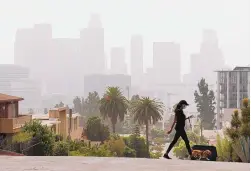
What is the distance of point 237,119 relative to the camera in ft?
50.5

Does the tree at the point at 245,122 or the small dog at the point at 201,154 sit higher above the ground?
the tree at the point at 245,122

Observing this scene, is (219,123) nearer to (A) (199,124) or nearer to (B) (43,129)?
(A) (199,124)

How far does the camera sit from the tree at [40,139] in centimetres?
2522

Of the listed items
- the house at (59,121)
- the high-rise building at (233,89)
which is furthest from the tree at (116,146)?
the high-rise building at (233,89)

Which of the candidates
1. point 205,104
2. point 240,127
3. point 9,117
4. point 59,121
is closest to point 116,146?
point 59,121

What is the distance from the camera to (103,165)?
10258 millimetres

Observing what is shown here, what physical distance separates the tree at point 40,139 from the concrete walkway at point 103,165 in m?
13.9

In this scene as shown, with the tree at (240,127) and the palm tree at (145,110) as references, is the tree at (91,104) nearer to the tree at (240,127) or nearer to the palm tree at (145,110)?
the palm tree at (145,110)

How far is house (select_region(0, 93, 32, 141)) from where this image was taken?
105 feet

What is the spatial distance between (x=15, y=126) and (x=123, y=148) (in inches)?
1310

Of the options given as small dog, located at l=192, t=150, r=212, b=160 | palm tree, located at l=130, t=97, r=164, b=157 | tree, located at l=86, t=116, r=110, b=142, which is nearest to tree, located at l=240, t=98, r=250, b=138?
small dog, located at l=192, t=150, r=212, b=160

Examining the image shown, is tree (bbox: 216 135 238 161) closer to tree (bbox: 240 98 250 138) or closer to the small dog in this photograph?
tree (bbox: 240 98 250 138)

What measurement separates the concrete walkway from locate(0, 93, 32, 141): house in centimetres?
2000

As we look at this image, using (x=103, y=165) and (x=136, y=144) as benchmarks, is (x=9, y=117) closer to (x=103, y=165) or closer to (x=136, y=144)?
(x=103, y=165)
